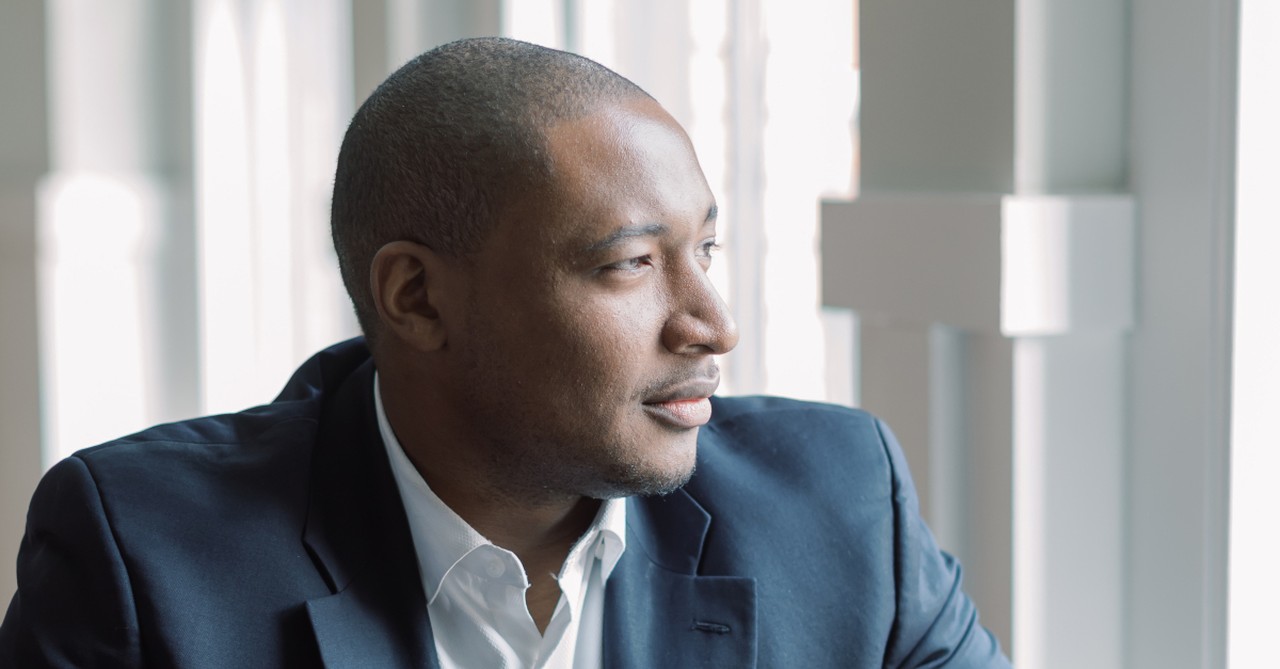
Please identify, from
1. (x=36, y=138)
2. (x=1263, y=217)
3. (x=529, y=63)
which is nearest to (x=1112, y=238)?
(x=1263, y=217)

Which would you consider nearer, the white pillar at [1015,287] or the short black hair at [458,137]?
the short black hair at [458,137]

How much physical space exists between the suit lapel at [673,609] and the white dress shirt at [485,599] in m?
0.03

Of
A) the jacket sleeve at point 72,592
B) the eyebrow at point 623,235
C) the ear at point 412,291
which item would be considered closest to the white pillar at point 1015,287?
the eyebrow at point 623,235

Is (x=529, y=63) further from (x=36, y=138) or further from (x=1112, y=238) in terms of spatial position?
(x=36, y=138)

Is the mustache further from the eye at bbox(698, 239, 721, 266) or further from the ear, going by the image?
the ear

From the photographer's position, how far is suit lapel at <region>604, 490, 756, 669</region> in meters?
1.46

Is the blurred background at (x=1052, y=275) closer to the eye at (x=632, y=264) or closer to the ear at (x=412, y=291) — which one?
the eye at (x=632, y=264)

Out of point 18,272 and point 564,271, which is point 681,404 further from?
point 18,272

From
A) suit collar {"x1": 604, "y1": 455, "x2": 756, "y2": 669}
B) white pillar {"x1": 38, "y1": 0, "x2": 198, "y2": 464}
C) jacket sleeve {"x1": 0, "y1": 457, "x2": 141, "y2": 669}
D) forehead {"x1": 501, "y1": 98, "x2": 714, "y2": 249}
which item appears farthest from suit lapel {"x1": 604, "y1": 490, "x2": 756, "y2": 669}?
white pillar {"x1": 38, "y1": 0, "x2": 198, "y2": 464}

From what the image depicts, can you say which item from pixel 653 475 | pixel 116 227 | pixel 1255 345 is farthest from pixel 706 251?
pixel 116 227

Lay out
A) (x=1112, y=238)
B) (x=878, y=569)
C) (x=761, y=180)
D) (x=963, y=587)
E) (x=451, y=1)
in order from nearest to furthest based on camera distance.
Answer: (x=878, y=569), (x=1112, y=238), (x=963, y=587), (x=761, y=180), (x=451, y=1)

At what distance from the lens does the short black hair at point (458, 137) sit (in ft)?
4.53

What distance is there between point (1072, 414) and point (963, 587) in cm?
27

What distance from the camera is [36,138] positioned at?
339 cm
